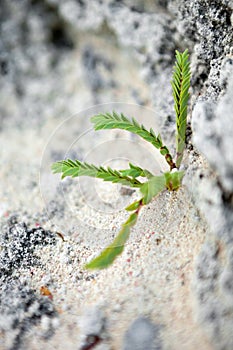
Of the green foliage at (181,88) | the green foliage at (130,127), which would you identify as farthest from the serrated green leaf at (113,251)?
the green foliage at (181,88)

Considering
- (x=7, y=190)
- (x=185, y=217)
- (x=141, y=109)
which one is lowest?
(x=185, y=217)

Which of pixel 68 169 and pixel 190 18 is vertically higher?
pixel 190 18

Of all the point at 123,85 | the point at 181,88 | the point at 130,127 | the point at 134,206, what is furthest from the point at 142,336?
the point at 123,85

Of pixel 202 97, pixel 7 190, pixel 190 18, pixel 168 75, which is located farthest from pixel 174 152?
pixel 7 190

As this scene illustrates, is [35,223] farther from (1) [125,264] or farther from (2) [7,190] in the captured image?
(1) [125,264]

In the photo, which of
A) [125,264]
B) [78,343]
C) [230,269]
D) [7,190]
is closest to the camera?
[230,269]

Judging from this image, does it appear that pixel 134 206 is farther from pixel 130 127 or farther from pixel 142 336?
pixel 142 336

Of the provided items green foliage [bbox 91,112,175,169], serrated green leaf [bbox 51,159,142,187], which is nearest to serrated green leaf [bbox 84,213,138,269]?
serrated green leaf [bbox 51,159,142,187]

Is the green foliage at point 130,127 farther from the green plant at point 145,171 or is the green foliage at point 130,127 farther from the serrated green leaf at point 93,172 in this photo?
the serrated green leaf at point 93,172
